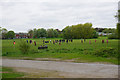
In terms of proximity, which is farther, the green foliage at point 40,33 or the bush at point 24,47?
the green foliage at point 40,33

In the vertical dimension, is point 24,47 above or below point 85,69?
above

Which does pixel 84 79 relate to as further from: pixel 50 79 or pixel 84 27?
pixel 84 27

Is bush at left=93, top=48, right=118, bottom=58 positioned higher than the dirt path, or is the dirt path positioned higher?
bush at left=93, top=48, right=118, bottom=58

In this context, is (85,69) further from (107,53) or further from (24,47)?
(24,47)

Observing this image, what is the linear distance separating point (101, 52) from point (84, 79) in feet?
37.6

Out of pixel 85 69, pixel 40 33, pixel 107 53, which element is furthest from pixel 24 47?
pixel 40 33

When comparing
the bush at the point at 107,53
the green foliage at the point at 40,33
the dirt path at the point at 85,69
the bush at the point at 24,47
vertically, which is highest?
the green foliage at the point at 40,33

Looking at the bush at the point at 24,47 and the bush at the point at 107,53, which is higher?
the bush at the point at 24,47

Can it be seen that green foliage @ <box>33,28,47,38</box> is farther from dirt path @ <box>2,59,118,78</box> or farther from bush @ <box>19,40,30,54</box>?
dirt path @ <box>2,59,118,78</box>

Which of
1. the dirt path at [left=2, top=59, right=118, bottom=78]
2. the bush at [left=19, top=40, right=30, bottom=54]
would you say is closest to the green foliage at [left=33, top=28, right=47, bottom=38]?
the bush at [left=19, top=40, right=30, bottom=54]

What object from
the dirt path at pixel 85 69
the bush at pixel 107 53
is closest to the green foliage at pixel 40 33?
the bush at pixel 107 53

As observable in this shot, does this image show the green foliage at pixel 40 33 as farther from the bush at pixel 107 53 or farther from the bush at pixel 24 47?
the bush at pixel 107 53

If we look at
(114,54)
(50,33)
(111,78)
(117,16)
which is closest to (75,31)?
(117,16)

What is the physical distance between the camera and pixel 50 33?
127 meters
